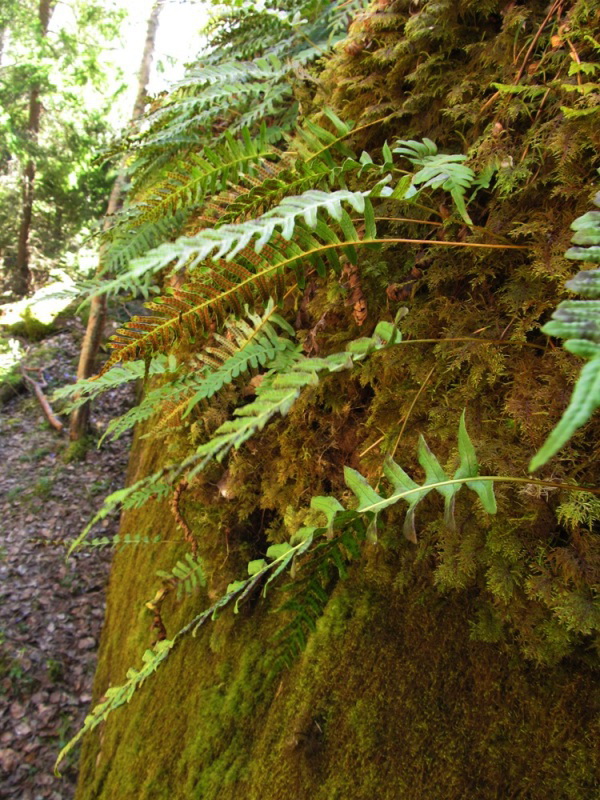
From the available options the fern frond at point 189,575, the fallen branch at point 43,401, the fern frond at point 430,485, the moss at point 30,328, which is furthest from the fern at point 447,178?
the moss at point 30,328

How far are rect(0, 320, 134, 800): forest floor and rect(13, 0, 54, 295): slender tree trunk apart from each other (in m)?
5.07

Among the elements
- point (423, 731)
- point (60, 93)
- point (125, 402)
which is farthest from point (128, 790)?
point (60, 93)

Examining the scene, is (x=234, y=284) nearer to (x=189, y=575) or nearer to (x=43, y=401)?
(x=189, y=575)

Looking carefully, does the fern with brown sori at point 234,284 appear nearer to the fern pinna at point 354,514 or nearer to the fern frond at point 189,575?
the fern pinna at point 354,514

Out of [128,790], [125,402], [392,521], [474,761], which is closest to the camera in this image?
[474,761]

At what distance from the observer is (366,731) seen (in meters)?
1.15

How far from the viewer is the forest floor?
3451 mm

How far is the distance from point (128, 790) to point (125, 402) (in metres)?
5.88

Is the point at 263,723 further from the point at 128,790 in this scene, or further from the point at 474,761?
the point at 128,790

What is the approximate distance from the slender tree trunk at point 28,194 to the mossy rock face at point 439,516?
1055cm

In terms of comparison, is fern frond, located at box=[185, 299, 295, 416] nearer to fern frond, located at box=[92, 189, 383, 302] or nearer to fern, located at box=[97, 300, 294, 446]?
fern, located at box=[97, 300, 294, 446]

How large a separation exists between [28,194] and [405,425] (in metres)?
12.0

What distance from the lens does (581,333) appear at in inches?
16.4

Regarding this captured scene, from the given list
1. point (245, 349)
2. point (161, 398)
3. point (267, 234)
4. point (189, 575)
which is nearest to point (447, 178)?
point (267, 234)
